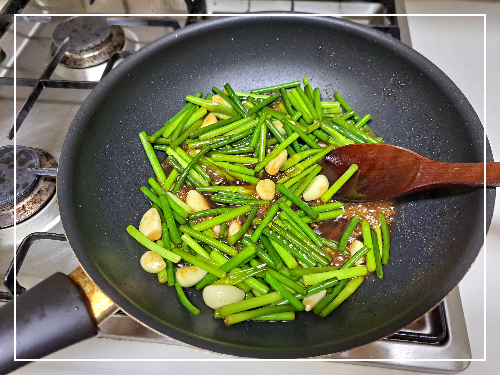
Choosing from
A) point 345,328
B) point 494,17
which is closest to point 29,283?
point 345,328

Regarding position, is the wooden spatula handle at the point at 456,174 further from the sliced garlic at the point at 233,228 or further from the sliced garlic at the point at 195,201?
the sliced garlic at the point at 195,201

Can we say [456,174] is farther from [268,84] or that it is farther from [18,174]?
[18,174]

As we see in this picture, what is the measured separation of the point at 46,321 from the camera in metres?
1.13

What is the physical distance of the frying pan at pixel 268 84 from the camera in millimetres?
1274

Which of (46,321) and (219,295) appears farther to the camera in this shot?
(219,295)

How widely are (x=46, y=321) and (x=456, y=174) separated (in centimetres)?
143

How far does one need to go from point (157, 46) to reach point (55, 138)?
0.63 metres

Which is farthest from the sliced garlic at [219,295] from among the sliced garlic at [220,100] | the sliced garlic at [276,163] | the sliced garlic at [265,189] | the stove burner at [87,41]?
the stove burner at [87,41]

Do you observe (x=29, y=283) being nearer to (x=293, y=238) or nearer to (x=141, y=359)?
(x=141, y=359)

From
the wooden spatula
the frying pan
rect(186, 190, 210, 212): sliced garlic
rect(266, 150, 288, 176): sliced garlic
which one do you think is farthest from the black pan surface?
rect(266, 150, 288, 176): sliced garlic

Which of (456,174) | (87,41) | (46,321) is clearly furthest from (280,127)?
(46,321)

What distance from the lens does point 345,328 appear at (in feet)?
4.47

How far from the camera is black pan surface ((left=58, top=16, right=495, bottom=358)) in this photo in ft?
4.19

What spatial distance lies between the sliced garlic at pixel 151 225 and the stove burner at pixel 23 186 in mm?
420
